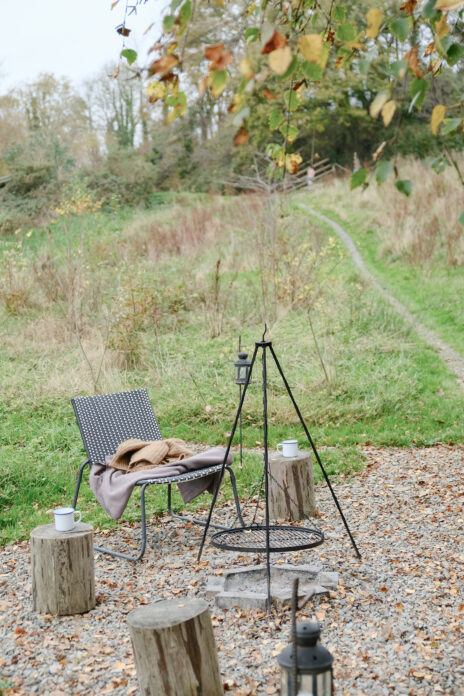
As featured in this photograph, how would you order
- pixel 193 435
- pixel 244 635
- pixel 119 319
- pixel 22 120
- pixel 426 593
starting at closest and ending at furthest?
1. pixel 244 635
2. pixel 426 593
3. pixel 193 435
4. pixel 119 319
5. pixel 22 120

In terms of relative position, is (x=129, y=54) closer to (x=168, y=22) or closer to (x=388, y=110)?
(x=168, y=22)

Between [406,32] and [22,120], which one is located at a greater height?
[22,120]

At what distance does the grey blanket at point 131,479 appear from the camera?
11.8ft

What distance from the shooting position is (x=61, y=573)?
294 centimetres

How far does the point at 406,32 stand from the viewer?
5.74 ft

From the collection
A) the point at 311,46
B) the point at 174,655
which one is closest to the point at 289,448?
the point at 174,655

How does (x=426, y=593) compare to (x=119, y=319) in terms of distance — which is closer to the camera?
(x=426, y=593)

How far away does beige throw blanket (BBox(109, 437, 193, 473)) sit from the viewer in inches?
155

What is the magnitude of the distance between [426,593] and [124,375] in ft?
14.9

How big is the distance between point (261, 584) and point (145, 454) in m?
1.11

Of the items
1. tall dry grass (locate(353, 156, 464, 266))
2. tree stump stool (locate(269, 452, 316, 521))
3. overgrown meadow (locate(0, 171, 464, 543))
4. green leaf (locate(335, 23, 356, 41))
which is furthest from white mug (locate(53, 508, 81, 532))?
tall dry grass (locate(353, 156, 464, 266))

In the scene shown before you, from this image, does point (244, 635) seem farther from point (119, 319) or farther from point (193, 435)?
point (119, 319)

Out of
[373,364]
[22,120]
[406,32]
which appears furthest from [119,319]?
[22,120]

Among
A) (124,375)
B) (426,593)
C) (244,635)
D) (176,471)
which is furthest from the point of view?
(124,375)
